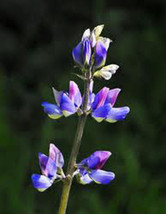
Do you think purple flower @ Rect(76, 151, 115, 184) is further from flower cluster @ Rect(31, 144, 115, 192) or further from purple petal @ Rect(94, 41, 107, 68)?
purple petal @ Rect(94, 41, 107, 68)

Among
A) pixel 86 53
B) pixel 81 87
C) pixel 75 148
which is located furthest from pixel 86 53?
pixel 81 87

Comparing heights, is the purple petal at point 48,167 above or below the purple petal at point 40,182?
above

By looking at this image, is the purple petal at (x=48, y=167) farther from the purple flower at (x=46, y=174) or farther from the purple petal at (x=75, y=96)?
the purple petal at (x=75, y=96)

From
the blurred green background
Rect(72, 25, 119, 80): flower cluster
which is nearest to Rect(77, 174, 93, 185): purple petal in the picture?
Rect(72, 25, 119, 80): flower cluster

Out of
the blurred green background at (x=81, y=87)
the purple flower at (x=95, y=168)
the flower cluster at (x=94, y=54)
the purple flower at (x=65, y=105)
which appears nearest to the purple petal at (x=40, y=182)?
the purple flower at (x=95, y=168)

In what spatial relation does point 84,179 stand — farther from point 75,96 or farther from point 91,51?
point 91,51

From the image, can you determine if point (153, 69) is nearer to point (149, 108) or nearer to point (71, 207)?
point (149, 108)

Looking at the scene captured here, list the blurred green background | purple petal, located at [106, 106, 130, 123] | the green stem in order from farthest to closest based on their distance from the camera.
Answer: the blurred green background, purple petal, located at [106, 106, 130, 123], the green stem
